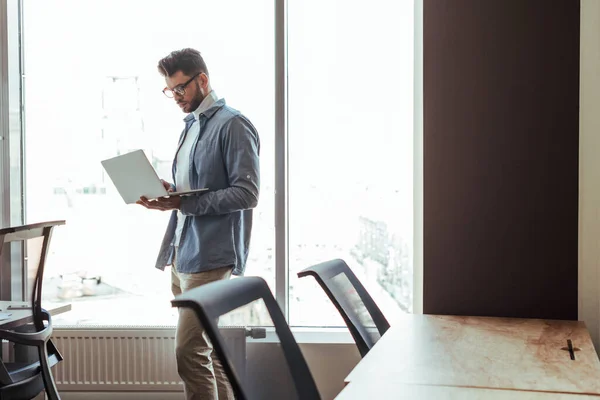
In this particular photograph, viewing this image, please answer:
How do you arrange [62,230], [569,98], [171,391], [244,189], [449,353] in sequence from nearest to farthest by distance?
[449,353] < [569,98] < [244,189] < [171,391] < [62,230]

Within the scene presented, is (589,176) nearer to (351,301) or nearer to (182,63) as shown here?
(351,301)

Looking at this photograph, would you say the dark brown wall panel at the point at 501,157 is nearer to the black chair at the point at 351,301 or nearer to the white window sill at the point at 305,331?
the black chair at the point at 351,301

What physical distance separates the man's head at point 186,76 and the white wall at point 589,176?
151 cm

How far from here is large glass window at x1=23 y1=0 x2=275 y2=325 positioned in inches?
134

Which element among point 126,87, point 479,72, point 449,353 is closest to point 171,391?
point 126,87

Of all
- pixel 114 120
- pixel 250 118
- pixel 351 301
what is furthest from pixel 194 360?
pixel 114 120

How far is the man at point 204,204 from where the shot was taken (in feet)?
8.21

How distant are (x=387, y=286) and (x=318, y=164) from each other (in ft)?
2.43

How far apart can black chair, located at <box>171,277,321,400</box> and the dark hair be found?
1415 millimetres

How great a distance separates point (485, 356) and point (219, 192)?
1.25 meters

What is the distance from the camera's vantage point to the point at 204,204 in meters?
2.57

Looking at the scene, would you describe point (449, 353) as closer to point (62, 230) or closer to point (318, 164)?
point (318, 164)

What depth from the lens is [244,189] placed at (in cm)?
257

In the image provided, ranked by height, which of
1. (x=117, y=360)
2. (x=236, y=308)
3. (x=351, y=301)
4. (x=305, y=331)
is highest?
(x=236, y=308)
